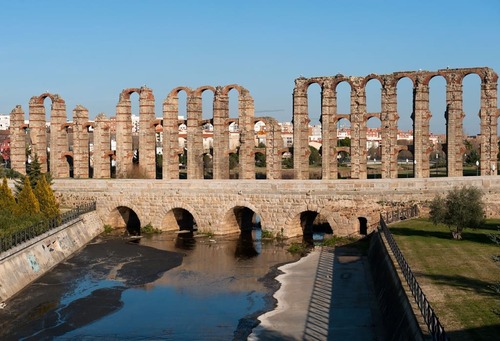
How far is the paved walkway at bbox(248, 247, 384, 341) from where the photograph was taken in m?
21.3

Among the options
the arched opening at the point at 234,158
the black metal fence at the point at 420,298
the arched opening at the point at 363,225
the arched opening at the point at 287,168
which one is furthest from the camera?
the arched opening at the point at 287,168

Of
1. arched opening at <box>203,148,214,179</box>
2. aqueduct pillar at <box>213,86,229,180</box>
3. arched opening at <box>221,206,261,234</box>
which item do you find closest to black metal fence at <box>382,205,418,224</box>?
arched opening at <box>221,206,261,234</box>

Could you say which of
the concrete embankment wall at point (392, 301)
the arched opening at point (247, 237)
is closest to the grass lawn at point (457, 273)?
the concrete embankment wall at point (392, 301)

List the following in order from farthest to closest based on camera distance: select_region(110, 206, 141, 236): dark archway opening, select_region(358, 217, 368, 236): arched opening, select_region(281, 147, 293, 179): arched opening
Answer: select_region(281, 147, 293, 179): arched opening, select_region(110, 206, 141, 236): dark archway opening, select_region(358, 217, 368, 236): arched opening

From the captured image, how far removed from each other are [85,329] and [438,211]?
15.0 metres

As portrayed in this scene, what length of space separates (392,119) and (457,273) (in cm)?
2499

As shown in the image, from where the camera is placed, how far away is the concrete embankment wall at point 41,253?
2622 cm

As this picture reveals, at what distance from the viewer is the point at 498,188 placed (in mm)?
35844

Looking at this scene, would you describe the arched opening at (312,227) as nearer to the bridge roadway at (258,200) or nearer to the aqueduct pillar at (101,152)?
the bridge roadway at (258,200)

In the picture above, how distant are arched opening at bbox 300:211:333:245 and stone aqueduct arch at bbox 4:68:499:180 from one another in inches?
201

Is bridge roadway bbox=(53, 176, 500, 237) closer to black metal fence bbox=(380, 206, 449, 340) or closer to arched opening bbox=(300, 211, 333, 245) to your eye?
arched opening bbox=(300, 211, 333, 245)

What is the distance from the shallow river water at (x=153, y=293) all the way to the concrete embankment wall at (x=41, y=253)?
0.44m

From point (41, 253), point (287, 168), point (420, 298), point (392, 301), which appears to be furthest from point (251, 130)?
point (420, 298)

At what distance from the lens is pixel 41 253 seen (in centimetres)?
3061
